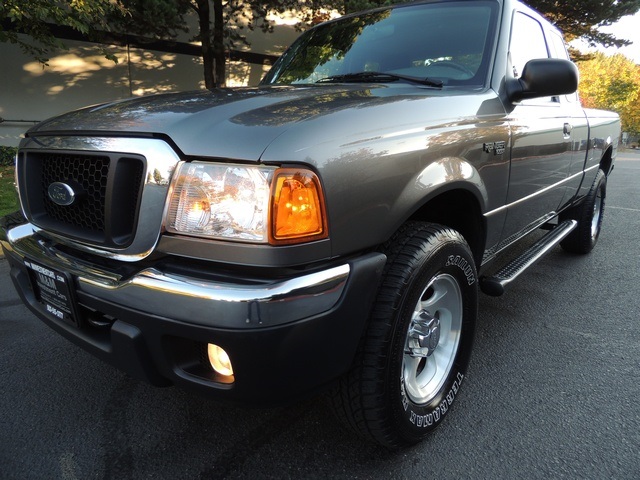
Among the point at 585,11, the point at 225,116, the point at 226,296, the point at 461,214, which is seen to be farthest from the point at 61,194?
the point at 585,11

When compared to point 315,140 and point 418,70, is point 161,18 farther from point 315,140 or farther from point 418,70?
point 315,140

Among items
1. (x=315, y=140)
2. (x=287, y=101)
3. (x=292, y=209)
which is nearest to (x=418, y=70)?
(x=287, y=101)

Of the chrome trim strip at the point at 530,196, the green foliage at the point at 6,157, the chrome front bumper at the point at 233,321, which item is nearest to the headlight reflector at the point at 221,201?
the chrome front bumper at the point at 233,321

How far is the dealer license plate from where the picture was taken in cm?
157

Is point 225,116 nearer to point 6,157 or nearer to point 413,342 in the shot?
point 413,342

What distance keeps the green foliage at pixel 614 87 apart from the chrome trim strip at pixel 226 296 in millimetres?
40222

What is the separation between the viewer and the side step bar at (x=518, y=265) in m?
2.37

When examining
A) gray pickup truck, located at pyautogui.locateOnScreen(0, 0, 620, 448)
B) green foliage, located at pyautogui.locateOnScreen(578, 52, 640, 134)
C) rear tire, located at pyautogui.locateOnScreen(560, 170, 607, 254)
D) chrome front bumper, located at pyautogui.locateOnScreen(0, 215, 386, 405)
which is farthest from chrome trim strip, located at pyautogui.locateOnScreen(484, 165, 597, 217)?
green foliage, located at pyautogui.locateOnScreen(578, 52, 640, 134)

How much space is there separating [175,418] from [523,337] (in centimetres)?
210

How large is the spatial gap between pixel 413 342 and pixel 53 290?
1395 millimetres

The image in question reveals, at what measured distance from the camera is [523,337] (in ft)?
9.32

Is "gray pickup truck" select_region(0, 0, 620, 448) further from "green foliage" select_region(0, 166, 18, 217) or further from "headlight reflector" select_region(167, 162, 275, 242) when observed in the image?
"green foliage" select_region(0, 166, 18, 217)

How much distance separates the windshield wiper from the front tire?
32.5 inches

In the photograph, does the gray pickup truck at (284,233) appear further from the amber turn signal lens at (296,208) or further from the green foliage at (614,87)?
the green foliage at (614,87)
